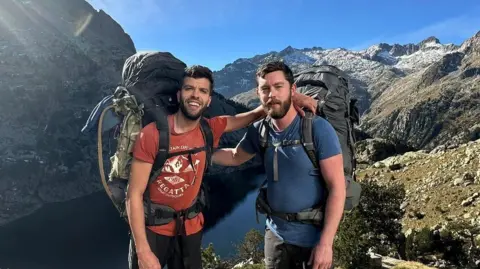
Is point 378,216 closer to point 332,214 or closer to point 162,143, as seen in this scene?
point 332,214

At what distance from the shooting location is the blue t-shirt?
577cm

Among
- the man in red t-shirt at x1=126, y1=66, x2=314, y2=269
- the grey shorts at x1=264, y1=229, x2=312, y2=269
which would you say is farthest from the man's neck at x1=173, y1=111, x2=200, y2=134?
the grey shorts at x1=264, y1=229, x2=312, y2=269

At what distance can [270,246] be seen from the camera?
20.4ft

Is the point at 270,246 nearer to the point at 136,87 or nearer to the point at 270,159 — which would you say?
the point at 270,159

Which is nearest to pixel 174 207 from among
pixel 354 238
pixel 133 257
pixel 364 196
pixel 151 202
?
pixel 151 202

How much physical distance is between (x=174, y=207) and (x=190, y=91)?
6.48 ft

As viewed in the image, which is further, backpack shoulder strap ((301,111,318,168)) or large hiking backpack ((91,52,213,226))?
large hiking backpack ((91,52,213,226))

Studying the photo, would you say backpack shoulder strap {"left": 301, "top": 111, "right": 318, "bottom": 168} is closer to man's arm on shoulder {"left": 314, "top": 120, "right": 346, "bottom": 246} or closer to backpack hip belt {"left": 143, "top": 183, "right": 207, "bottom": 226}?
man's arm on shoulder {"left": 314, "top": 120, "right": 346, "bottom": 246}

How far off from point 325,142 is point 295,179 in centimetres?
73

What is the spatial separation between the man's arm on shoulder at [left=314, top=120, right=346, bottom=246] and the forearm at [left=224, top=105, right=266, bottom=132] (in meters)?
1.70

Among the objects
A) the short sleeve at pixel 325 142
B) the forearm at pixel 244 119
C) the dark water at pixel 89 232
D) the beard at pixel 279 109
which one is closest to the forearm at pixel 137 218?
the forearm at pixel 244 119

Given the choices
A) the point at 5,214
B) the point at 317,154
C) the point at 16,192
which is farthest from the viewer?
the point at 16,192

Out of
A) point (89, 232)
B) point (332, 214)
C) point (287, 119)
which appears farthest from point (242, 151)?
point (89, 232)

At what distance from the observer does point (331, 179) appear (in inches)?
224
